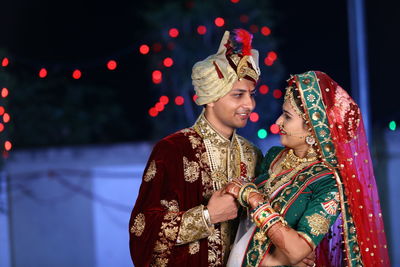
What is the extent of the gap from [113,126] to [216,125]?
4670 mm

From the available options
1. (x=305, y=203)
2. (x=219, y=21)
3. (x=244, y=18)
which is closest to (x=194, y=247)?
(x=305, y=203)

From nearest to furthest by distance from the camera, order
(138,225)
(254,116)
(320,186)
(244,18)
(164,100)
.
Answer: (320,186)
(138,225)
(254,116)
(244,18)
(164,100)

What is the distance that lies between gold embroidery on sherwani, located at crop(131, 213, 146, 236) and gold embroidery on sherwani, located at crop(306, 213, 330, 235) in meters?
0.73

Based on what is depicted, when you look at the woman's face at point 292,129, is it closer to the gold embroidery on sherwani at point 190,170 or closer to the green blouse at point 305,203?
the green blouse at point 305,203

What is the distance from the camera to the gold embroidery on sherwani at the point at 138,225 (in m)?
2.75

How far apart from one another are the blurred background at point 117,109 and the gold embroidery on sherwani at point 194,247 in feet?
9.14

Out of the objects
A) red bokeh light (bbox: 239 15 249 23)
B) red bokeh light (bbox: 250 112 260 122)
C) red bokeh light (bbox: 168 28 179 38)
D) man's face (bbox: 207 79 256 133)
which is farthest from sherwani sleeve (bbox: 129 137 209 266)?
red bokeh light (bbox: 239 15 249 23)

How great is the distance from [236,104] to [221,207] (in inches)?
19.8

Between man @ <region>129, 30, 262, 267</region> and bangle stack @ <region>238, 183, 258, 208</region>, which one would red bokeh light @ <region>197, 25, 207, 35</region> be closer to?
man @ <region>129, 30, 262, 267</region>

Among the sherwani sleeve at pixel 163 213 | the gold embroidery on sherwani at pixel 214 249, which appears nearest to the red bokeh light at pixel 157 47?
the sherwani sleeve at pixel 163 213

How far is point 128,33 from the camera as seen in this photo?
25.5 feet

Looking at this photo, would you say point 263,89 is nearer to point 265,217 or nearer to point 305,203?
point 305,203

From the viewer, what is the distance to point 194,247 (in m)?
2.82

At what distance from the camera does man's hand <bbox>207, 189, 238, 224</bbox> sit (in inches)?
104
